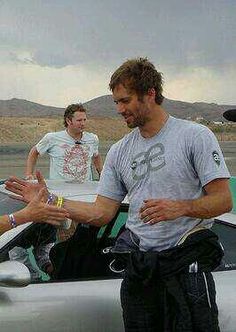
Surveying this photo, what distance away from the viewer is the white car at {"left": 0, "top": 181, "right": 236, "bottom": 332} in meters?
2.95

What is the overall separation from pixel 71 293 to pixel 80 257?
321 mm

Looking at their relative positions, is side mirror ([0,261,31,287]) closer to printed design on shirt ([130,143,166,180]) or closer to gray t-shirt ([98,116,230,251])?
gray t-shirt ([98,116,230,251])

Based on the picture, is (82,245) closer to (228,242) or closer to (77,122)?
(228,242)

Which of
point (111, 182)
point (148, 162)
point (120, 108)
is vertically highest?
point (120, 108)

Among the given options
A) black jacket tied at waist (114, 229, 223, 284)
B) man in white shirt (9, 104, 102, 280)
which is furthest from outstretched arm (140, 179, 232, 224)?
man in white shirt (9, 104, 102, 280)

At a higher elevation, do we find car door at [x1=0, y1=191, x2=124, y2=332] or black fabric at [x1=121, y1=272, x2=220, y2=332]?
black fabric at [x1=121, y1=272, x2=220, y2=332]

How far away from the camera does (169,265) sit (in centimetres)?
263

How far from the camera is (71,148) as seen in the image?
6008mm

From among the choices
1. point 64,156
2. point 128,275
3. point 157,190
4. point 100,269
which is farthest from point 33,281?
point 64,156

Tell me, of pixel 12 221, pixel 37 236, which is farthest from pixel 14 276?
pixel 37 236

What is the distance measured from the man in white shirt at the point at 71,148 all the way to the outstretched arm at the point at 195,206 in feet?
11.1

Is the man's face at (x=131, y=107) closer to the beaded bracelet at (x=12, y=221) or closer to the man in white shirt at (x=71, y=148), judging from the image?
the beaded bracelet at (x=12, y=221)

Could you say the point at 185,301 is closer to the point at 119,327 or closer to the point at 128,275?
the point at 128,275

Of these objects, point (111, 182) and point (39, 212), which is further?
point (111, 182)
